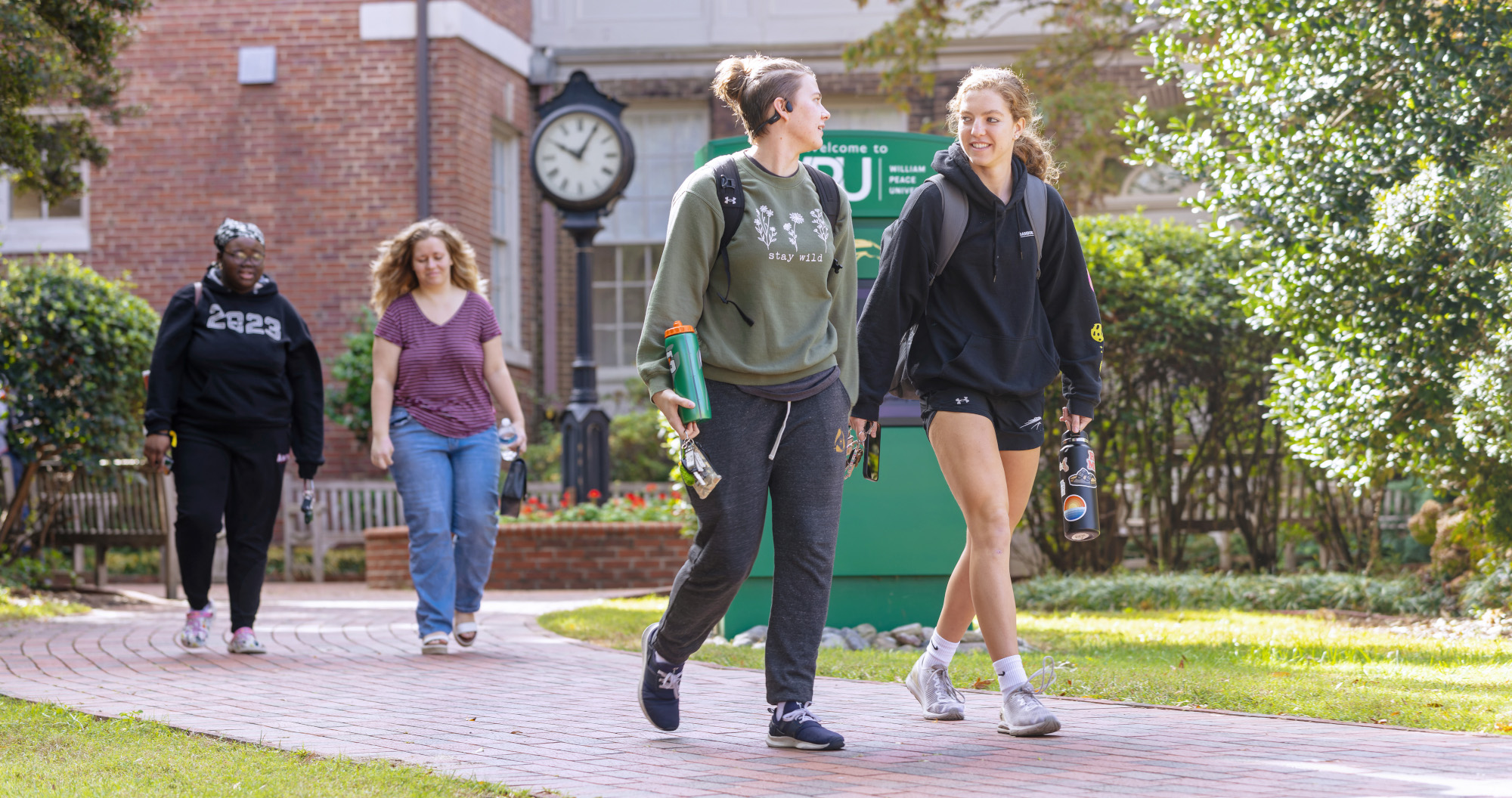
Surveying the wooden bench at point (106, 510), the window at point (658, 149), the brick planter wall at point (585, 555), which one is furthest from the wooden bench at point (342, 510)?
the window at point (658, 149)

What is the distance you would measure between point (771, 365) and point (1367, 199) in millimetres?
4452

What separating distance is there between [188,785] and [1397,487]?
30.3 ft

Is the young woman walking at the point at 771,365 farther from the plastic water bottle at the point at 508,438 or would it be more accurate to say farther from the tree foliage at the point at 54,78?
the tree foliage at the point at 54,78

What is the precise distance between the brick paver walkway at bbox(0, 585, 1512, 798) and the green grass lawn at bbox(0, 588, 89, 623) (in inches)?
62.2

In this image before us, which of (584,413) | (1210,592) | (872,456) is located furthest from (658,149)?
(872,456)

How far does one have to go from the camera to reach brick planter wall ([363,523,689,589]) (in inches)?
451

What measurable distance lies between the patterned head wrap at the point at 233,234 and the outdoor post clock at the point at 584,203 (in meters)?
5.73

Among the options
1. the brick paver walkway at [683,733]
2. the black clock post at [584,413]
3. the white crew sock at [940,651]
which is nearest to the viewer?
the brick paver walkway at [683,733]

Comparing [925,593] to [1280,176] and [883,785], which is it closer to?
[1280,176]

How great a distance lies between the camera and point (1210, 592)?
9.04 metres

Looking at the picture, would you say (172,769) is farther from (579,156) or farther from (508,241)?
(508,241)

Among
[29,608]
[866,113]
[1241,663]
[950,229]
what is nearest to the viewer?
[950,229]

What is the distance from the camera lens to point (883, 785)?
3.45 m

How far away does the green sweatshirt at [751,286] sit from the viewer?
3.88 meters
